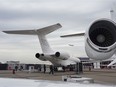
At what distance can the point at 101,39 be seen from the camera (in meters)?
Answer: 9.33

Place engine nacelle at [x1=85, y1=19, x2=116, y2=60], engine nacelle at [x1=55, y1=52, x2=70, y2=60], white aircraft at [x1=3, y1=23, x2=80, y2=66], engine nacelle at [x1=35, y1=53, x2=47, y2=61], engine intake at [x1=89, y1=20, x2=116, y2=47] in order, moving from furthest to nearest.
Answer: engine nacelle at [x1=55, y1=52, x2=70, y2=60] < engine nacelle at [x1=35, y1=53, x2=47, y2=61] < white aircraft at [x1=3, y1=23, x2=80, y2=66] < engine intake at [x1=89, y1=20, x2=116, y2=47] < engine nacelle at [x1=85, y1=19, x2=116, y2=60]

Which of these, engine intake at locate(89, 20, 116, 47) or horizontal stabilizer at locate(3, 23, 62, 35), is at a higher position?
horizontal stabilizer at locate(3, 23, 62, 35)

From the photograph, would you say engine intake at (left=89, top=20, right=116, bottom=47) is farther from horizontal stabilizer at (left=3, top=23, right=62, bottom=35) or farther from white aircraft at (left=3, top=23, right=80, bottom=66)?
white aircraft at (left=3, top=23, right=80, bottom=66)

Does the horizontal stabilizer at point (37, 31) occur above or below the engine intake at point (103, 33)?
above

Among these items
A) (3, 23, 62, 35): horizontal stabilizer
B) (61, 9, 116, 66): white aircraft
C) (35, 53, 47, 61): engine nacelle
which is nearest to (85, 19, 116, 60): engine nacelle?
(61, 9, 116, 66): white aircraft

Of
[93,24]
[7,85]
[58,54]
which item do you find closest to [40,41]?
[58,54]

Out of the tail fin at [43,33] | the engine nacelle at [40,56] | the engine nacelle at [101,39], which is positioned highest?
the tail fin at [43,33]

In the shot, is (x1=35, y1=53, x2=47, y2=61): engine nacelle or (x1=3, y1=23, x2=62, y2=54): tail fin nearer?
(x1=3, y1=23, x2=62, y2=54): tail fin

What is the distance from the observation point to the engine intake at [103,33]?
905 cm

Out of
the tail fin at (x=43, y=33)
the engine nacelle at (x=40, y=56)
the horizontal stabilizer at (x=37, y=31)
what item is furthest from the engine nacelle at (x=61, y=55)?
the horizontal stabilizer at (x=37, y=31)

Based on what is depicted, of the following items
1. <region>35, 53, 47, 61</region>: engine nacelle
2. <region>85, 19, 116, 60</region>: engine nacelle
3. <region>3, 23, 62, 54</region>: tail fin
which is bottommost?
<region>85, 19, 116, 60</region>: engine nacelle

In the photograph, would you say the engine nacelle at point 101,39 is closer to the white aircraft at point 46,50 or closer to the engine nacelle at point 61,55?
the white aircraft at point 46,50

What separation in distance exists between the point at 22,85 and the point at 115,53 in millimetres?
6575

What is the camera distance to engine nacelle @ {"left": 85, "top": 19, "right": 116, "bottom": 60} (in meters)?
8.49
